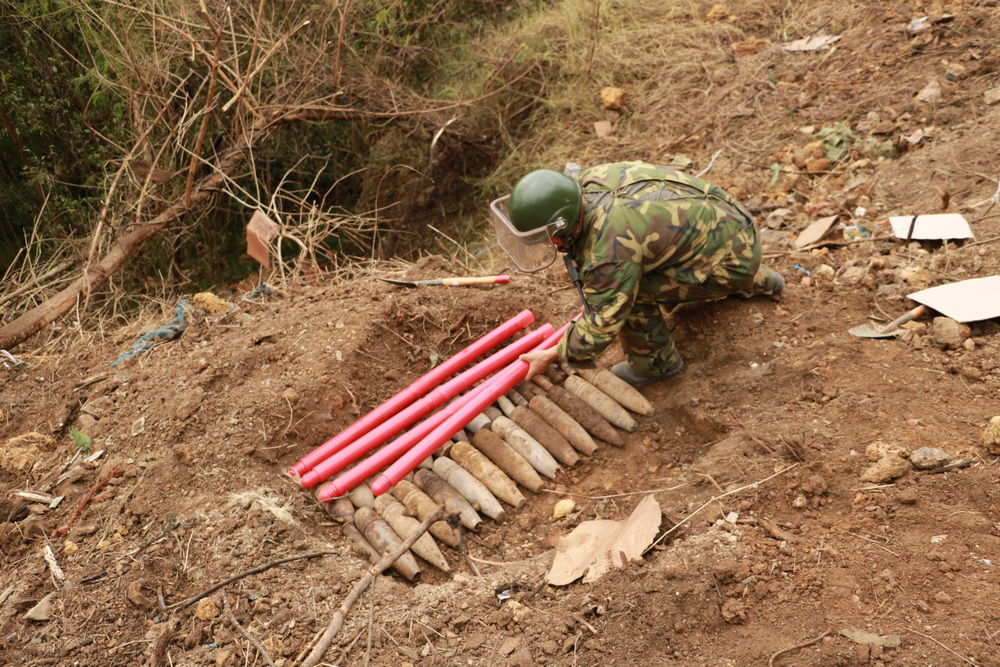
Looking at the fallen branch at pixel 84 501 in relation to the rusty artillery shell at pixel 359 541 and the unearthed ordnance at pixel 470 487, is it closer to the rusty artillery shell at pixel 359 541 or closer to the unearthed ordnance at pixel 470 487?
the rusty artillery shell at pixel 359 541

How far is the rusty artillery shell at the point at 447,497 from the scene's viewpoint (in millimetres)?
4023

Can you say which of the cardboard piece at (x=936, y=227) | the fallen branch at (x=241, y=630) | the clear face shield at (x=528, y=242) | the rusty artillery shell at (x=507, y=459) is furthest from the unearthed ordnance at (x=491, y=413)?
the cardboard piece at (x=936, y=227)

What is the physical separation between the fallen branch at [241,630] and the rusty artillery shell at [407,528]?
92cm

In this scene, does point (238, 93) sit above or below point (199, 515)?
above

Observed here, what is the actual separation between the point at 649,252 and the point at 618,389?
39.4 inches

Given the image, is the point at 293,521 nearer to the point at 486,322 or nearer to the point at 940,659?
the point at 486,322

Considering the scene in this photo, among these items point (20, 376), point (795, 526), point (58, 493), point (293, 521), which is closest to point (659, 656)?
point (795, 526)

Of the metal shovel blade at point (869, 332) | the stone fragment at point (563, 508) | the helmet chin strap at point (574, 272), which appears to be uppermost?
the helmet chin strap at point (574, 272)

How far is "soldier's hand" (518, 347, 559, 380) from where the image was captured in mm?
4566

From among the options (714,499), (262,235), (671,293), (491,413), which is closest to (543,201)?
(671,293)

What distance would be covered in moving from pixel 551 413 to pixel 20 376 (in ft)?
12.9

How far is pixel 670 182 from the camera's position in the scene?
418cm

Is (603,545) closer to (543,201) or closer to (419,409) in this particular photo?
(419,409)

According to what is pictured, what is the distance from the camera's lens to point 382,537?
391 cm
